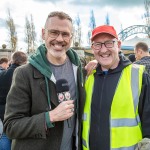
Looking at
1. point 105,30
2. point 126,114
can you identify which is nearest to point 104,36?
point 105,30

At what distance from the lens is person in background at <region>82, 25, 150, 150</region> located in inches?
92.4

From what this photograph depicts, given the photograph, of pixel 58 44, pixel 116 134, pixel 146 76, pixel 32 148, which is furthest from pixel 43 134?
pixel 146 76

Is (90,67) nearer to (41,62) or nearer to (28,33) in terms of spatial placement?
(41,62)

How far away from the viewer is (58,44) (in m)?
2.47

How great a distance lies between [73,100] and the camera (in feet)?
7.71

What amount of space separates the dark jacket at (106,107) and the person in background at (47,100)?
0.47ft

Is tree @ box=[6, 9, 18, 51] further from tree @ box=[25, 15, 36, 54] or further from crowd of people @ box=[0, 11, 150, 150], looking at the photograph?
crowd of people @ box=[0, 11, 150, 150]

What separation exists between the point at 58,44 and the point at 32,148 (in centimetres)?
91

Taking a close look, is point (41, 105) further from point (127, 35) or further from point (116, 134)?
point (127, 35)

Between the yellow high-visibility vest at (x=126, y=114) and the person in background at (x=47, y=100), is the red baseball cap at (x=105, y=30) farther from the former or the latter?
the yellow high-visibility vest at (x=126, y=114)

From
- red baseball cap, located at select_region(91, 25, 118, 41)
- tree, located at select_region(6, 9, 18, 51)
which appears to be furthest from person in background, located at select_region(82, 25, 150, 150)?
tree, located at select_region(6, 9, 18, 51)

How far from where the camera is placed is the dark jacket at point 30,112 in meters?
2.24

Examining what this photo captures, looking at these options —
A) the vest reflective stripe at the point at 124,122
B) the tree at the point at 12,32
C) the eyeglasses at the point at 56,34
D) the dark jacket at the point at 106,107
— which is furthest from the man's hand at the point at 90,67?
the tree at the point at 12,32

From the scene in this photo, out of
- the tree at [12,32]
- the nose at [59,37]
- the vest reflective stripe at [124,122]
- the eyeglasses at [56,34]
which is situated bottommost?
the vest reflective stripe at [124,122]
